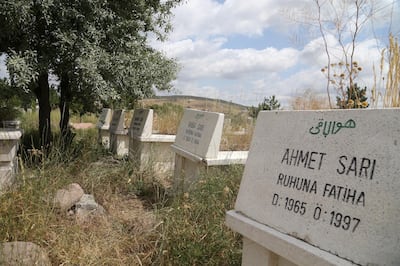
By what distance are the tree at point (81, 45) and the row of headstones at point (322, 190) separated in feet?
10.7

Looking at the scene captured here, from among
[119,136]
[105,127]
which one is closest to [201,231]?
[119,136]

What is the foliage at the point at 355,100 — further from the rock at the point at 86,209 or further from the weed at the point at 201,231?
the rock at the point at 86,209

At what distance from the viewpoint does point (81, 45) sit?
460 cm

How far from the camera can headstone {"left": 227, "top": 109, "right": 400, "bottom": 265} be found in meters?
1.40

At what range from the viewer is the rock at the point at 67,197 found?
3342 mm

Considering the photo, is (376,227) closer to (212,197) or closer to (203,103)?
(212,197)

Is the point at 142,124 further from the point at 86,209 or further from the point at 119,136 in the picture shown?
the point at 86,209

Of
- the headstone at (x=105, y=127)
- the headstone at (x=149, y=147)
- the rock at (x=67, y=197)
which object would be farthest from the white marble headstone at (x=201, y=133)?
the headstone at (x=105, y=127)

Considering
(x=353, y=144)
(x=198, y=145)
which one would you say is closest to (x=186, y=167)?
(x=198, y=145)

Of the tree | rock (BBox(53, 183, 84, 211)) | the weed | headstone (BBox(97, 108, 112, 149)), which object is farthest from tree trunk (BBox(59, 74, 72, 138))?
the weed

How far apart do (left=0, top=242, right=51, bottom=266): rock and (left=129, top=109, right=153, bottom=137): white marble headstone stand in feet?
11.9

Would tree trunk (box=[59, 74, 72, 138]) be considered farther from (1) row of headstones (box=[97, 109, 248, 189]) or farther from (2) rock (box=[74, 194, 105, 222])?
(2) rock (box=[74, 194, 105, 222])

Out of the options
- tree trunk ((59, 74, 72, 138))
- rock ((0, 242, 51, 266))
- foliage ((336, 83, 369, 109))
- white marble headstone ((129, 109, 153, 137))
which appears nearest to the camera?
rock ((0, 242, 51, 266))

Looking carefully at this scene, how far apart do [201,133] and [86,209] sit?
1638 mm
